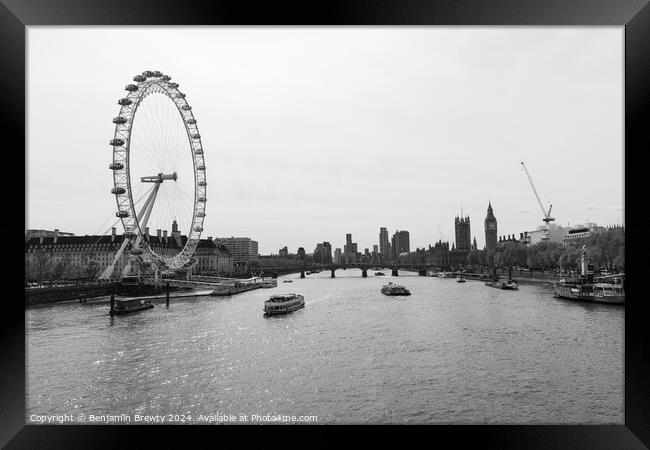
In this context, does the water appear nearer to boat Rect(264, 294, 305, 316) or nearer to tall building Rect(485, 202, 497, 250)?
boat Rect(264, 294, 305, 316)

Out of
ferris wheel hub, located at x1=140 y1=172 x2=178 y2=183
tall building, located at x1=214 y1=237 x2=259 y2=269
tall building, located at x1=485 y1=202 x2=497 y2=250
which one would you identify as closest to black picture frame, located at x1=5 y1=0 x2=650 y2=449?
ferris wheel hub, located at x1=140 y1=172 x2=178 y2=183

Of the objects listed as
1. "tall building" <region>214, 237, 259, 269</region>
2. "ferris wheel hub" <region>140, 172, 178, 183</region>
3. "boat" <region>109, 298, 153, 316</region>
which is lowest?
"boat" <region>109, 298, 153, 316</region>

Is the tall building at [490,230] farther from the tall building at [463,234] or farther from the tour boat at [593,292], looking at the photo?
the tour boat at [593,292]

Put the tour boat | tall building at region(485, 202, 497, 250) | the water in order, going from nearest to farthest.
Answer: the water, the tour boat, tall building at region(485, 202, 497, 250)

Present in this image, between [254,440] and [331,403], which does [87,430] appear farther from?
[331,403]

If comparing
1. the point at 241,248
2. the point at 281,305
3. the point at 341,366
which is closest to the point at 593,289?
the point at 281,305

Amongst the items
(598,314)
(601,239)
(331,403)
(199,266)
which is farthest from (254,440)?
(199,266)

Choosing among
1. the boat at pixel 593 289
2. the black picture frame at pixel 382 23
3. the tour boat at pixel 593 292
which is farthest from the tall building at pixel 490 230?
the black picture frame at pixel 382 23
